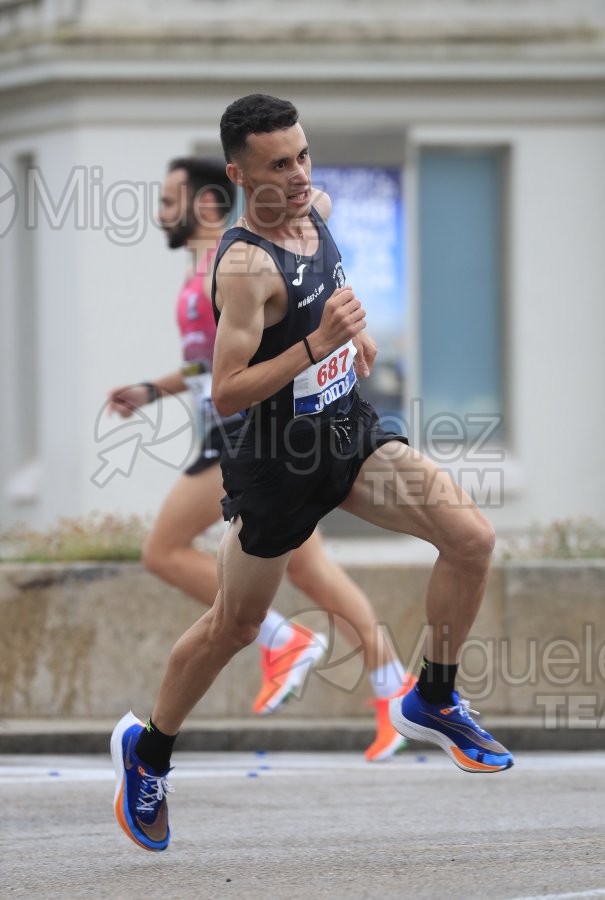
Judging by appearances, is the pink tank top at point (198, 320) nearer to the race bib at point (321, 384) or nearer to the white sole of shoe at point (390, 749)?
the white sole of shoe at point (390, 749)

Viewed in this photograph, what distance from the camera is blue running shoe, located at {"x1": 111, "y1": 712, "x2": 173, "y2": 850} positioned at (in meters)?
5.30

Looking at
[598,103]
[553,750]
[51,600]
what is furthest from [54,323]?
[553,750]

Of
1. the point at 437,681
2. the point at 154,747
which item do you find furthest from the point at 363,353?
the point at 154,747

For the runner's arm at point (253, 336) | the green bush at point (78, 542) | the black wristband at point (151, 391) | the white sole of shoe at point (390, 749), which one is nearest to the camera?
the runner's arm at point (253, 336)

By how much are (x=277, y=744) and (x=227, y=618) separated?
3.30 metres

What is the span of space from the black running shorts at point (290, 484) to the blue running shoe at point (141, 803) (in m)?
0.81

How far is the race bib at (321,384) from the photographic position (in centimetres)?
503

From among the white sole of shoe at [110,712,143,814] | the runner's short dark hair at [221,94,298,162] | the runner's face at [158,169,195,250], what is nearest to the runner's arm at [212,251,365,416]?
the runner's short dark hair at [221,94,298,162]

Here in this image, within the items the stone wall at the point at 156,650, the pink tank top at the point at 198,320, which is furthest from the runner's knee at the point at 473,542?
the stone wall at the point at 156,650

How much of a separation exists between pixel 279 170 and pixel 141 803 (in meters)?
1.92

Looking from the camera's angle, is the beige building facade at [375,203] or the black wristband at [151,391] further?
the beige building facade at [375,203]

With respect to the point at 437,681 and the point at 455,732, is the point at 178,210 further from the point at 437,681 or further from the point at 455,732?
the point at 455,732

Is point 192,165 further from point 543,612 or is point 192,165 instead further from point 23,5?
point 23,5

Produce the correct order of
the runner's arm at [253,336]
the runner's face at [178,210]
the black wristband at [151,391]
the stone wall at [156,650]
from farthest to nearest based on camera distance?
the stone wall at [156,650] → the black wristband at [151,391] → the runner's face at [178,210] → the runner's arm at [253,336]
